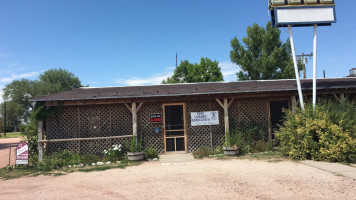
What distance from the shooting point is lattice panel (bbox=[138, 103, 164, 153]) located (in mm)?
10148

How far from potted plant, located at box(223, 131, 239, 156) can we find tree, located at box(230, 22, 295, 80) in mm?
18223

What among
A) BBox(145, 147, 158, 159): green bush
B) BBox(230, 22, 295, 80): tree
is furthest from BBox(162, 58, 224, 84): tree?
BBox(145, 147, 158, 159): green bush

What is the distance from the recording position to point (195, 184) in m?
5.76

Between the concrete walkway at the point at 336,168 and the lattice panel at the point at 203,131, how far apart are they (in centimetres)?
370

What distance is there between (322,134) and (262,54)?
2006 cm

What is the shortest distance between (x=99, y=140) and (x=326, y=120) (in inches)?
352

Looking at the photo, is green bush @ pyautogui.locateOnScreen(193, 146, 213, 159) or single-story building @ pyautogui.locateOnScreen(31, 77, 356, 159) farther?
single-story building @ pyautogui.locateOnScreen(31, 77, 356, 159)

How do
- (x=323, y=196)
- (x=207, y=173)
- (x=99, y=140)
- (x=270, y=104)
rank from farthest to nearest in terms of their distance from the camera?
1. (x=270, y=104)
2. (x=99, y=140)
3. (x=207, y=173)
4. (x=323, y=196)

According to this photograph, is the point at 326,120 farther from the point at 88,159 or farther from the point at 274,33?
the point at 274,33

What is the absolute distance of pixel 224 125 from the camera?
10.5m

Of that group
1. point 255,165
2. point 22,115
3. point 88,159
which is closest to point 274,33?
point 255,165

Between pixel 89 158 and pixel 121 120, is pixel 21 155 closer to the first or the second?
pixel 89 158

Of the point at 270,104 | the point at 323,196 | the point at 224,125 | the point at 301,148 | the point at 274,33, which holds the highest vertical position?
the point at 274,33

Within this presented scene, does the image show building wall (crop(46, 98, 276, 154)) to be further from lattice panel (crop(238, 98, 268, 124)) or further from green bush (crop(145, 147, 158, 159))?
green bush (crop(145, 147, 158, 159))
